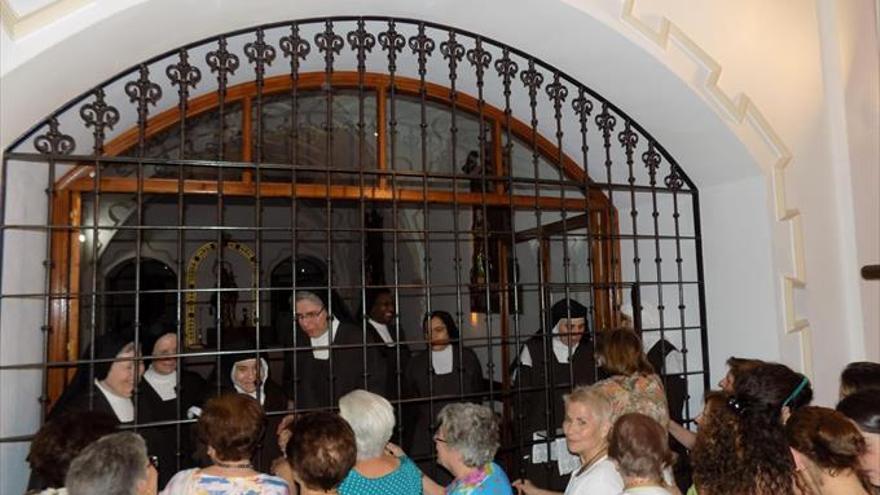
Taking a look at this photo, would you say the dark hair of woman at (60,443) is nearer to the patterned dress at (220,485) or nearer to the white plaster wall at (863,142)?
the patterned dress at (220,485)

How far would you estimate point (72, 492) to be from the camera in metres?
1.44

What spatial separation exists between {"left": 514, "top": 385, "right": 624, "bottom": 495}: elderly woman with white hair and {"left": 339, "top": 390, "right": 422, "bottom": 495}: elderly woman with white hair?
0.50 metres

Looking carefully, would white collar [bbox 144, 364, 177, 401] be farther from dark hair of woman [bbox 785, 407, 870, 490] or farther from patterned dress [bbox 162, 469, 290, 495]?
dark hair of woman [bbox 785, 407, 870, 490]

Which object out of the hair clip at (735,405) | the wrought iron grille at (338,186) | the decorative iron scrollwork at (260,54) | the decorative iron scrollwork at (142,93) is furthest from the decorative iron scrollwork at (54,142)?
the hair clip at (735,405)

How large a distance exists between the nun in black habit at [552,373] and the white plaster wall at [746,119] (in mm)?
765

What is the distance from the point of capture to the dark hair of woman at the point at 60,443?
1623 millimetres

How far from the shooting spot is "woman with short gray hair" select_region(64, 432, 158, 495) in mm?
1438

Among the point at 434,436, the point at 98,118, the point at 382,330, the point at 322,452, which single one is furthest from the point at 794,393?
the point at 98,118

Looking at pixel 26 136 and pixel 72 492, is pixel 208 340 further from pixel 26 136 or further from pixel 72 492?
pixel 72 492

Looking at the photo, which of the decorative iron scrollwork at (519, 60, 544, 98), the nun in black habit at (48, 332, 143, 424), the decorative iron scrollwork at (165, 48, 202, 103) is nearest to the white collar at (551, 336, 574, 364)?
the decorative iron scrollwork at (519, 60, 544, 98)

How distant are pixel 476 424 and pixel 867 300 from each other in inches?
93.6

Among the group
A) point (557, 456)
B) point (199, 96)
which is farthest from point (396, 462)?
point (199, 96)

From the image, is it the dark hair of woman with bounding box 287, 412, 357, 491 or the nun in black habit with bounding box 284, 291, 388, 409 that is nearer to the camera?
the dark hair of woman with bounding box 287, 412, 357, 491

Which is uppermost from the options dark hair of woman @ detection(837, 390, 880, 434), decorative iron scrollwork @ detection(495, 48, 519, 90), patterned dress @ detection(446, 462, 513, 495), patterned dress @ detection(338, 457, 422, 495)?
decorative iron scrollwork @ detection(495, 48, 519, 90)
